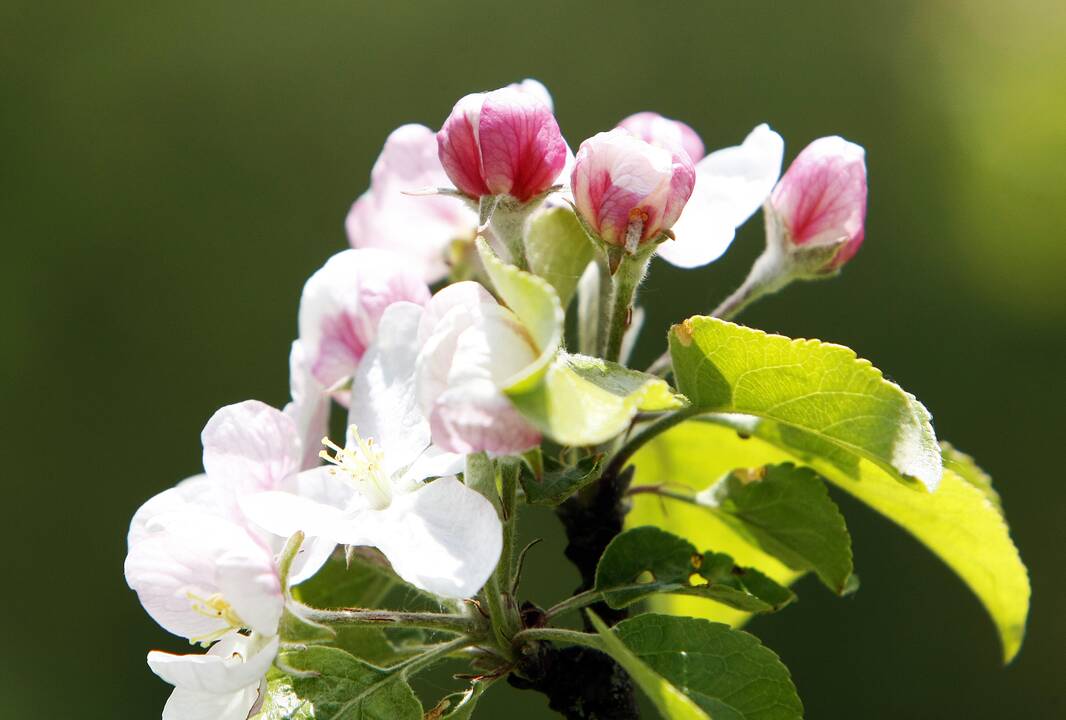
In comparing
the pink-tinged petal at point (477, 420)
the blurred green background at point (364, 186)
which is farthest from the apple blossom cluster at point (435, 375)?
the blurred green background at point (364, 186)

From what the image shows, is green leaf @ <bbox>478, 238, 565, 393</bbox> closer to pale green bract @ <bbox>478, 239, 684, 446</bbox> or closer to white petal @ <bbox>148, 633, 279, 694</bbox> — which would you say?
pale green bract @ <bbox>478, 239, 684, 446</bbox>

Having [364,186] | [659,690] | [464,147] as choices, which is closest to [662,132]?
[464,147]


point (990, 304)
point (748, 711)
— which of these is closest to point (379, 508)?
point (748, 711)

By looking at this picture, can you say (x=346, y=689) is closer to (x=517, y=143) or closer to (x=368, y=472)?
(x=368, y=472)

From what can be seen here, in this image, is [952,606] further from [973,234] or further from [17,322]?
[17,322]

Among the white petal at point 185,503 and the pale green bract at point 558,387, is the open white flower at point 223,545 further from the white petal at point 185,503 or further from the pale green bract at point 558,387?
the pale green bract at point 558,387

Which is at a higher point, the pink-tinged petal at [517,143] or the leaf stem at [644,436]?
the pink-tinged petal at [517,143]
